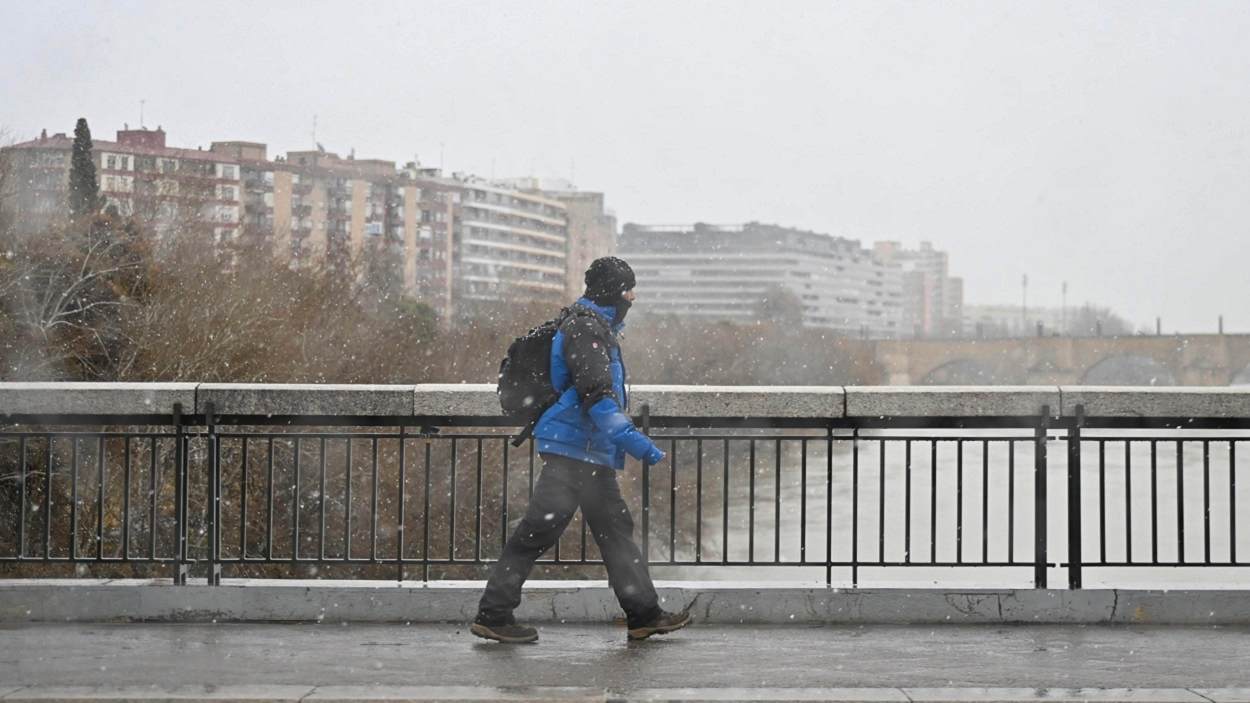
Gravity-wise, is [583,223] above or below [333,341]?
above

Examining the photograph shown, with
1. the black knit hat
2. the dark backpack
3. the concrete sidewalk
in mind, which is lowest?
the concrete sidewalk

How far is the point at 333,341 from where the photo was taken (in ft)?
168

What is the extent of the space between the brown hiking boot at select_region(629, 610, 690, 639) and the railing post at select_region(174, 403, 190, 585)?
8.27 feet

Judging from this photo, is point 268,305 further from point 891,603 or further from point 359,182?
point 359,182

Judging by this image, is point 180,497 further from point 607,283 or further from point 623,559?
point 607,283

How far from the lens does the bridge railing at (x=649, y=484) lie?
8562 millimetres

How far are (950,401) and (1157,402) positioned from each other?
3.50 feet

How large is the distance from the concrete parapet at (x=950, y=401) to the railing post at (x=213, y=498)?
10.8 ft

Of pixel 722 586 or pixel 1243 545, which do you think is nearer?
pixel 722 586

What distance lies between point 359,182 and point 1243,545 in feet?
301

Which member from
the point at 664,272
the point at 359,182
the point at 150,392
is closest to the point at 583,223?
the point at 664,272

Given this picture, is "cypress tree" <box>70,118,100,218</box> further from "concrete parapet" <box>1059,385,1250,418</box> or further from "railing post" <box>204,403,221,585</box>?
"concrete parapet" <box>1059,385,1250,418</box>

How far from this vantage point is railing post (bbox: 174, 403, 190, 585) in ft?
27.9

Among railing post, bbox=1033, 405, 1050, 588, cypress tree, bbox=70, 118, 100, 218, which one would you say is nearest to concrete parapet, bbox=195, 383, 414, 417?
railing post, bbox=1033, 405, 1050, 588
